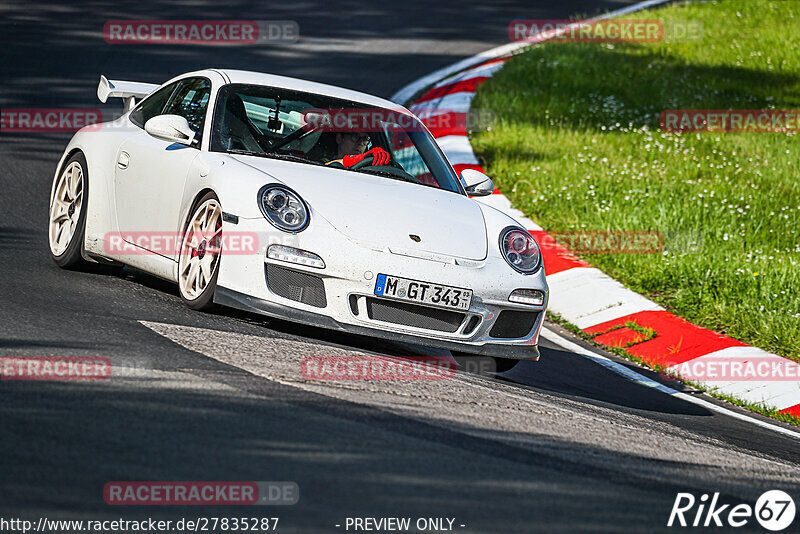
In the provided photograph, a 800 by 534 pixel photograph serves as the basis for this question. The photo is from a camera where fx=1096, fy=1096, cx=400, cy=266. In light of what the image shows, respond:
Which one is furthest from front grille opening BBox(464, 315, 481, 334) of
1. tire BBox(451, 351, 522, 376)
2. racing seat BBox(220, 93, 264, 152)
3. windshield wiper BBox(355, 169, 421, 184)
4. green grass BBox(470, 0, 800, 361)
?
green grass BBox(470, 0, 800, 361)

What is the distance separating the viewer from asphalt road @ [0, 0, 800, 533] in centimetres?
362

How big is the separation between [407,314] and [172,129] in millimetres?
1827

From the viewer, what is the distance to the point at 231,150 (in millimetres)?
6211

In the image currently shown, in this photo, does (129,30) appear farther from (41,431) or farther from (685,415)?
(41,431)

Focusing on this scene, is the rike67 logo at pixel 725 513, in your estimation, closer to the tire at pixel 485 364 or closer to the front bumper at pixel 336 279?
the front bumper at pixel 336 279

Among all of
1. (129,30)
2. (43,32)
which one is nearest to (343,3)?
(129,30)

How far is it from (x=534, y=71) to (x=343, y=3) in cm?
546

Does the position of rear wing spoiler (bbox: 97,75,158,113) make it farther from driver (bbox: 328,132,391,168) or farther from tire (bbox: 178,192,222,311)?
tire (bbox: 178,192,222,311)

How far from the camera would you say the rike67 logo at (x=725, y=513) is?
3.97 m

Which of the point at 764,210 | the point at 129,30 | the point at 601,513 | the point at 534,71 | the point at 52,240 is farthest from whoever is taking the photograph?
the point at 129,30

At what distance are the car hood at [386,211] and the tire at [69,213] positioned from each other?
137 centimetres

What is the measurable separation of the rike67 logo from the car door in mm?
3146

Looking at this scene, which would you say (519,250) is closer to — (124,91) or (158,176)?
(158,176)

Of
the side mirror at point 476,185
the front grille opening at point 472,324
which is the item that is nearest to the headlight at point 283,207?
the front grille opening at point 472,324
